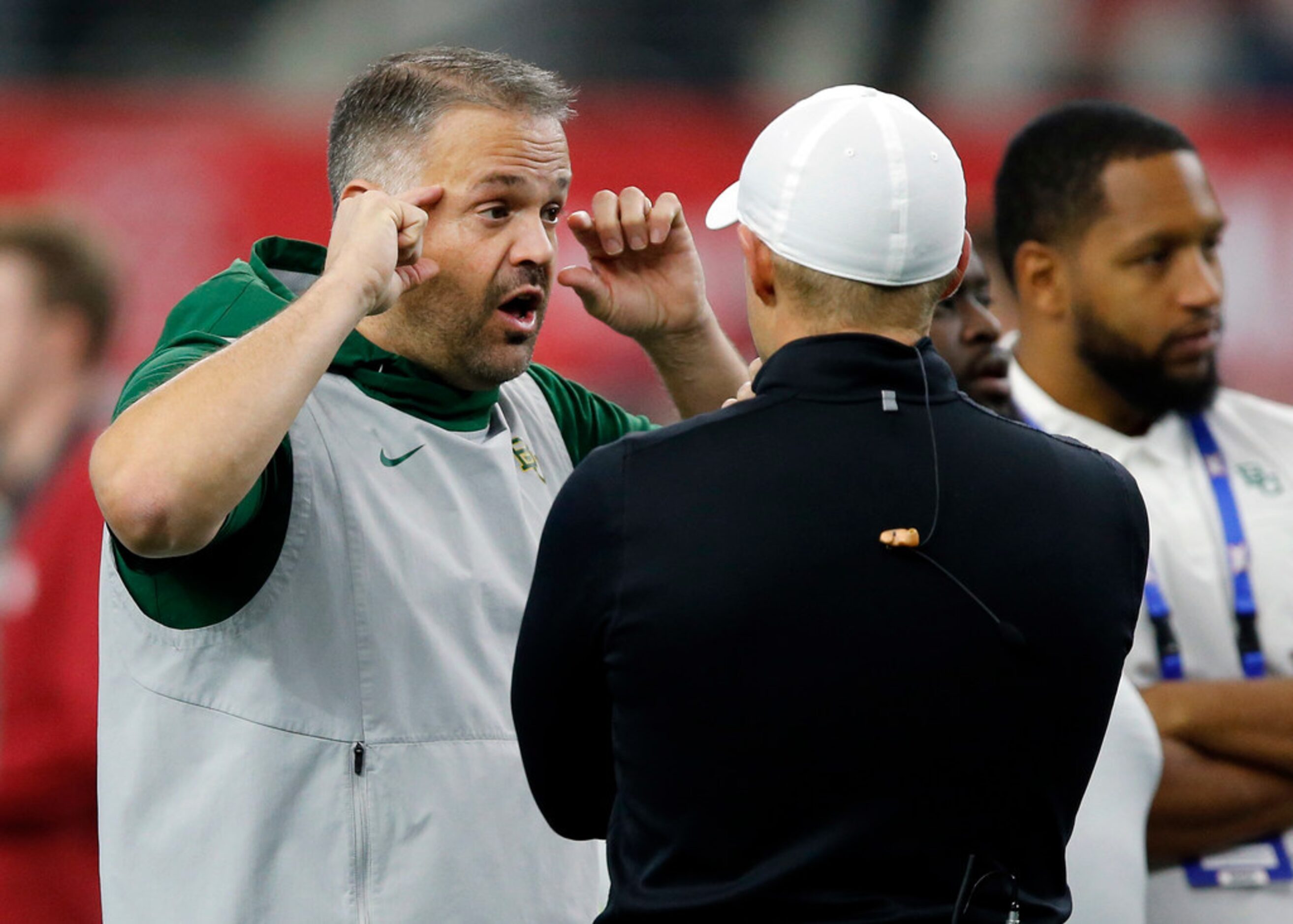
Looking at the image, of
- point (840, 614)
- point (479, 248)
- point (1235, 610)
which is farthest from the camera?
point (1235, 610)

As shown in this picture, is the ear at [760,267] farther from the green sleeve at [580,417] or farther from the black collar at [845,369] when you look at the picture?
the green sleeve at [580,417]

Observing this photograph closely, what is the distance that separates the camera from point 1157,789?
2396 millimetres

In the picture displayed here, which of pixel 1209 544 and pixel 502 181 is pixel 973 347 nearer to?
pixel 1209 544

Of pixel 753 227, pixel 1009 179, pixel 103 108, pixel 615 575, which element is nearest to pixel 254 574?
pixel 615 575

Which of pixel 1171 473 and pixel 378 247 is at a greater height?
pixel 378 247

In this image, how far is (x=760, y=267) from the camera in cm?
154

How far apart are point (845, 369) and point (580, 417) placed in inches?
37.2

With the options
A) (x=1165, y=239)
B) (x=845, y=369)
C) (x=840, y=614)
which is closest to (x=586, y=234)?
(x=845, y=369)

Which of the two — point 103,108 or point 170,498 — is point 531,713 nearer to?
point 170,498

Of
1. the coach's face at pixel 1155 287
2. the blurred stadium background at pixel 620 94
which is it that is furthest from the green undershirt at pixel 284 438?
the blurred stadium background at pixel 620 94

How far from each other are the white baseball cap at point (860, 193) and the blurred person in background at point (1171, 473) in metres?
0.97

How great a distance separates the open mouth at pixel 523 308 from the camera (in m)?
2.00

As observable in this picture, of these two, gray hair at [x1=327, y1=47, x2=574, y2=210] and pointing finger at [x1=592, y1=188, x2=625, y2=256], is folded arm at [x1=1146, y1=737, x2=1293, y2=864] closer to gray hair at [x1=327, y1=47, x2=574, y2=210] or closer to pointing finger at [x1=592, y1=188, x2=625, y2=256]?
pointing finger at [x1=592, y1=188, x2=625, y2=256]

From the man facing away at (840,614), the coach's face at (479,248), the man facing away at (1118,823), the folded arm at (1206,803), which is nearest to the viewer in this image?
the man facing away at (840,614)
